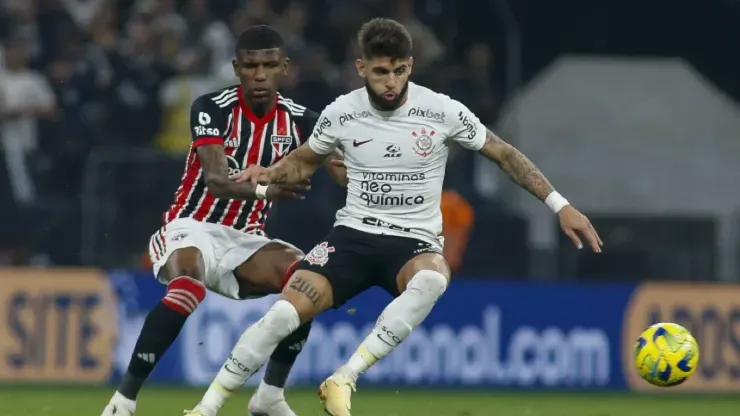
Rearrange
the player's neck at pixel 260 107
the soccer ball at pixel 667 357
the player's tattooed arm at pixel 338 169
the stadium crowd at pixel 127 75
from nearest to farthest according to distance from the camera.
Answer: the player's tattooed arm at pixel 338 169
the player's neck at pixel 260 107
the soccer ball at pixel 667 357
the stadium crowd at pixel 127 75

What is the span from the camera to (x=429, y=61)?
1788cm

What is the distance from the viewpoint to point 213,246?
968 cm

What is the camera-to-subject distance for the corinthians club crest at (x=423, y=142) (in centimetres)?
899

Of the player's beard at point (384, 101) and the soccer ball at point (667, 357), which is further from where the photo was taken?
the soccer ball at point (667, 357)

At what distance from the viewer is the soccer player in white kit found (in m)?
8.77

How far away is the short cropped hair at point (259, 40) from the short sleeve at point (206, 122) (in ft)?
1.26

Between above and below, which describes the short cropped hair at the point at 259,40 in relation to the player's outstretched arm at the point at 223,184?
above

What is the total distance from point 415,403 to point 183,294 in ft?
13.7

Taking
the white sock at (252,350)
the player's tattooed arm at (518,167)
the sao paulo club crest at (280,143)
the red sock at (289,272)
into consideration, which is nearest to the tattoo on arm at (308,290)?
the white sock at (252,350)

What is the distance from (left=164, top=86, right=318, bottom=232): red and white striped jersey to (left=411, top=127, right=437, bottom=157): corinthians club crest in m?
1.05

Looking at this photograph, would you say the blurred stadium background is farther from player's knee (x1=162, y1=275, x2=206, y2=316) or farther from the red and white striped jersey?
player's knee (x1=162, y1=275, x2=206, y2=316)

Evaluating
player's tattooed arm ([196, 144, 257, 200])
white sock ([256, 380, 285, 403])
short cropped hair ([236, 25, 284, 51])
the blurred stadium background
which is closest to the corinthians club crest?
player's tattooed arm ([196, 144, 257, 200])

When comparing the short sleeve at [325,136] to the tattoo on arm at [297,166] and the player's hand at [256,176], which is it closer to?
the tattoo on arm at [297,166]

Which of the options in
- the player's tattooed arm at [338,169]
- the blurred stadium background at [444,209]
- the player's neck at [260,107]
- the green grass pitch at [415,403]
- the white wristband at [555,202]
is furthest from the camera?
the blurred stadium background at [444,209]
